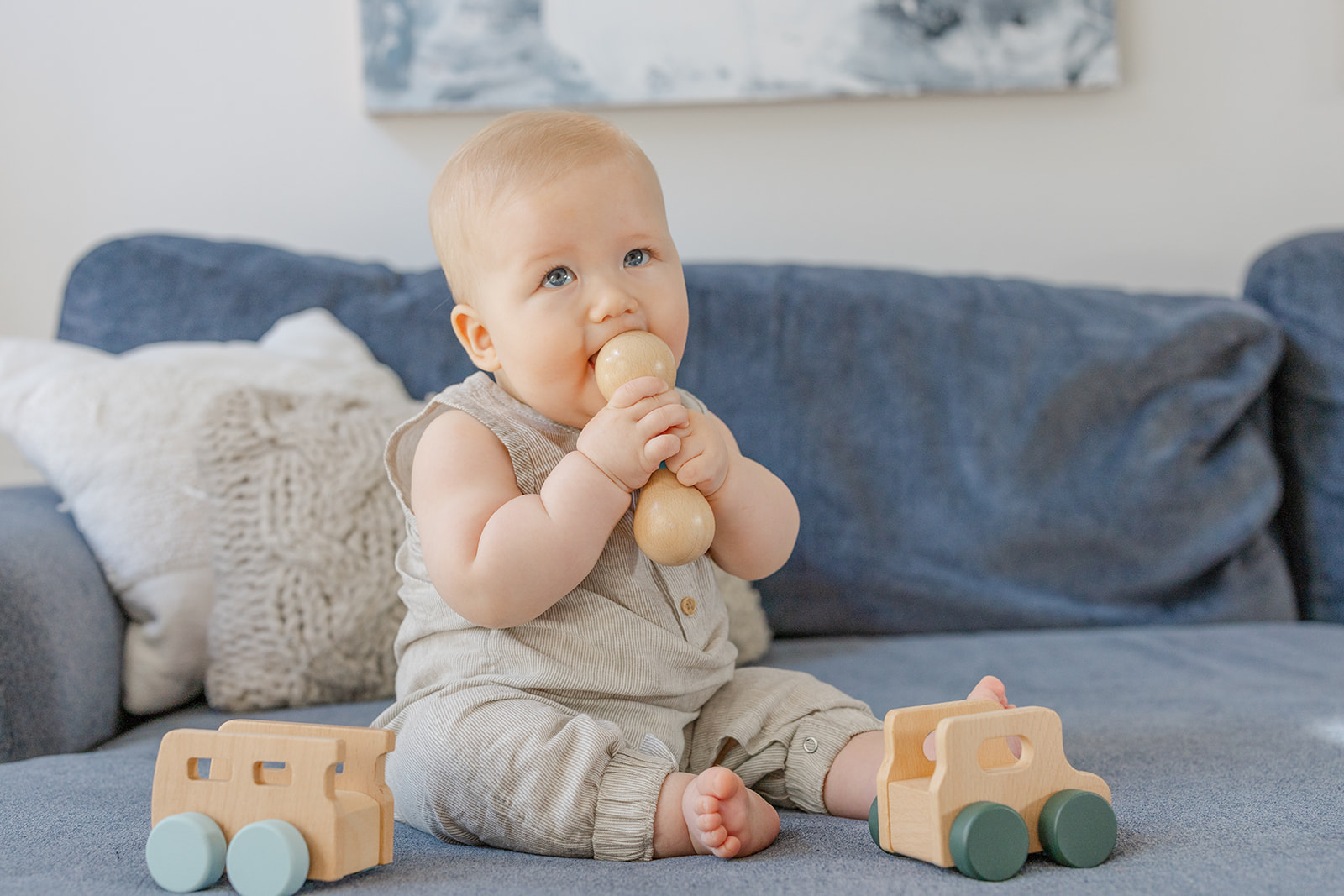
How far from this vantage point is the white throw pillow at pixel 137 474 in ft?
3.65

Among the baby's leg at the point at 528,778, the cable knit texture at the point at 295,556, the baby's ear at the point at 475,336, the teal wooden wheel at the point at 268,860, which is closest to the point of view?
the teal wooden wheel at the point at 268,860

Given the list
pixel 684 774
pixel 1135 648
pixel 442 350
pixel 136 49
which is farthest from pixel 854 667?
pixel 136 49

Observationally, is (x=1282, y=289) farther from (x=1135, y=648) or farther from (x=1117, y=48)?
(x=1135, y=648)

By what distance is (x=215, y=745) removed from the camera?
656mm

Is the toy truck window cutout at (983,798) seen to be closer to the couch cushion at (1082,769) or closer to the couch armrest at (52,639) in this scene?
the couch cushion at (1082,769)

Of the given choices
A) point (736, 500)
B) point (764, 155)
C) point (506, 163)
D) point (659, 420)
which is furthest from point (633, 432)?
point (764, 155)

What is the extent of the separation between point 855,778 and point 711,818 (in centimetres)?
17

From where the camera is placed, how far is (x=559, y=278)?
79 centimetres

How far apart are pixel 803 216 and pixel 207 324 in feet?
3.13

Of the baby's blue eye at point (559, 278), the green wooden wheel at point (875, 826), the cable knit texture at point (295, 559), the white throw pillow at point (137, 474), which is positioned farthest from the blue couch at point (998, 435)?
the baby's blue eye at point (559, 278)

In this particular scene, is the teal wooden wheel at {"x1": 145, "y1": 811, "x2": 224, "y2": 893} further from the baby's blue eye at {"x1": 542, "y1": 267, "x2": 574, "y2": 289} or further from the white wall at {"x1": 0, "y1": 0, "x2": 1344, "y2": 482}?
the white wall at {"x1": 0, "y1": 0, "x2": 1344, "y2": 482}

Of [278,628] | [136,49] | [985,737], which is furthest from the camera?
A: [136,49]

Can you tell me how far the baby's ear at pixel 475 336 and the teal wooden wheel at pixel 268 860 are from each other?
0.37 m

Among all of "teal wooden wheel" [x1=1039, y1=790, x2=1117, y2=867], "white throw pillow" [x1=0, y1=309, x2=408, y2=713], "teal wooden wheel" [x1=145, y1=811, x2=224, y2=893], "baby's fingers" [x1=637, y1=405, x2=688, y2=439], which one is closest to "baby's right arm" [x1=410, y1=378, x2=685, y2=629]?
"baby's fingers" [x1=637, y1=405, x2=688, y2=439]
